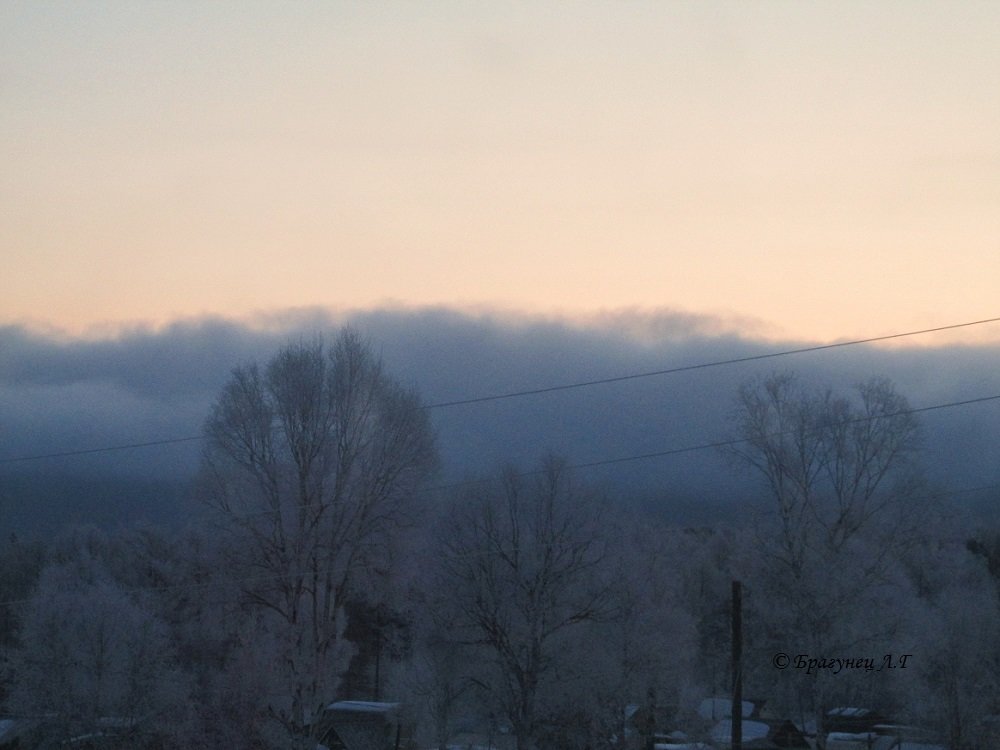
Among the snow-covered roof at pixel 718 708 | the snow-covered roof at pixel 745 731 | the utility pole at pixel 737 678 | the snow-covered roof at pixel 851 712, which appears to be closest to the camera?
the utility pole at pixel 737 678

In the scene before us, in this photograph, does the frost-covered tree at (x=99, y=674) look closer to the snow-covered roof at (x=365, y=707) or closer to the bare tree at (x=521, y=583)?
the snow-covered roof at (x=365, y=707)

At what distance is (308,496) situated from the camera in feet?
124

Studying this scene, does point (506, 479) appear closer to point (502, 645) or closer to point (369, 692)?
point (502, 645)

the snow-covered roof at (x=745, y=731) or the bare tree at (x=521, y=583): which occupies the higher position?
the bare tree at (x=521, y=583)

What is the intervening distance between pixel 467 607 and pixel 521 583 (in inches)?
94.7

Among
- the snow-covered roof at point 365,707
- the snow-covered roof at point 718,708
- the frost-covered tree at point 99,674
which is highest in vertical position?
the frost-covered tree at point 99,674

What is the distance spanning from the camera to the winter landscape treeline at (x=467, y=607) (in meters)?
37.2

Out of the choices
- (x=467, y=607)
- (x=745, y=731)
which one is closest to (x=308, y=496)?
(x=467, y=607)

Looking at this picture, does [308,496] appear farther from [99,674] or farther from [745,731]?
[745,731]

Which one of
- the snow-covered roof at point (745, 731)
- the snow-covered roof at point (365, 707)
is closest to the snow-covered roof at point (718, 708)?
the snow-covered roof at point (745, 731)

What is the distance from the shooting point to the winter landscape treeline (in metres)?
37.2

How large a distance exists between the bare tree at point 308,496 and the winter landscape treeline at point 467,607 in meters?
0.08

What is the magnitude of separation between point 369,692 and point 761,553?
2699 centimetres

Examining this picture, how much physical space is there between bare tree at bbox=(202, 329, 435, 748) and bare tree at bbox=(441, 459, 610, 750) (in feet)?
21.4
